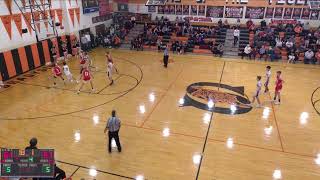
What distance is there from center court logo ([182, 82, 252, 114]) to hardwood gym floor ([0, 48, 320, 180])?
0.41 m

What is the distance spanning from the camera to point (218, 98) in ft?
43.7

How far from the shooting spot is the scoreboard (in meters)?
5.41

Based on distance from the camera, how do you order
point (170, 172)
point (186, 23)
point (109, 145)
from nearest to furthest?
1. point (170, 172)
2. point (109, 145)
3. point (186, 23)

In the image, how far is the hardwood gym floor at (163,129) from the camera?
27.1 feet

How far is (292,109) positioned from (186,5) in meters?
17.0

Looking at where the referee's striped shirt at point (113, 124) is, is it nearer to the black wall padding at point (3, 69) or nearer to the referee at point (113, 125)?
the referee at point (113, 125)

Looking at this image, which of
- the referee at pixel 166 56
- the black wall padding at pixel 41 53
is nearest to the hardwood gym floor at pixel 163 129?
the referee at pixel 166 56

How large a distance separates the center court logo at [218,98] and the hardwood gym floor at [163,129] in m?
0.41

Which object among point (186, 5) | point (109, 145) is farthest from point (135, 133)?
point (186, 5)

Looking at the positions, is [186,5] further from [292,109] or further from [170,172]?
[170,172]

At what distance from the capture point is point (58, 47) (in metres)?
20.0

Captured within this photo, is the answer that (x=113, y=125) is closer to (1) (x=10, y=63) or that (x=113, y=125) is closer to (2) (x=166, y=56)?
(2) (x=166, y=56)

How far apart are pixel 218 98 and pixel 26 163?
9.80 metres

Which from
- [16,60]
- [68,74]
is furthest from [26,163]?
[16,60]
